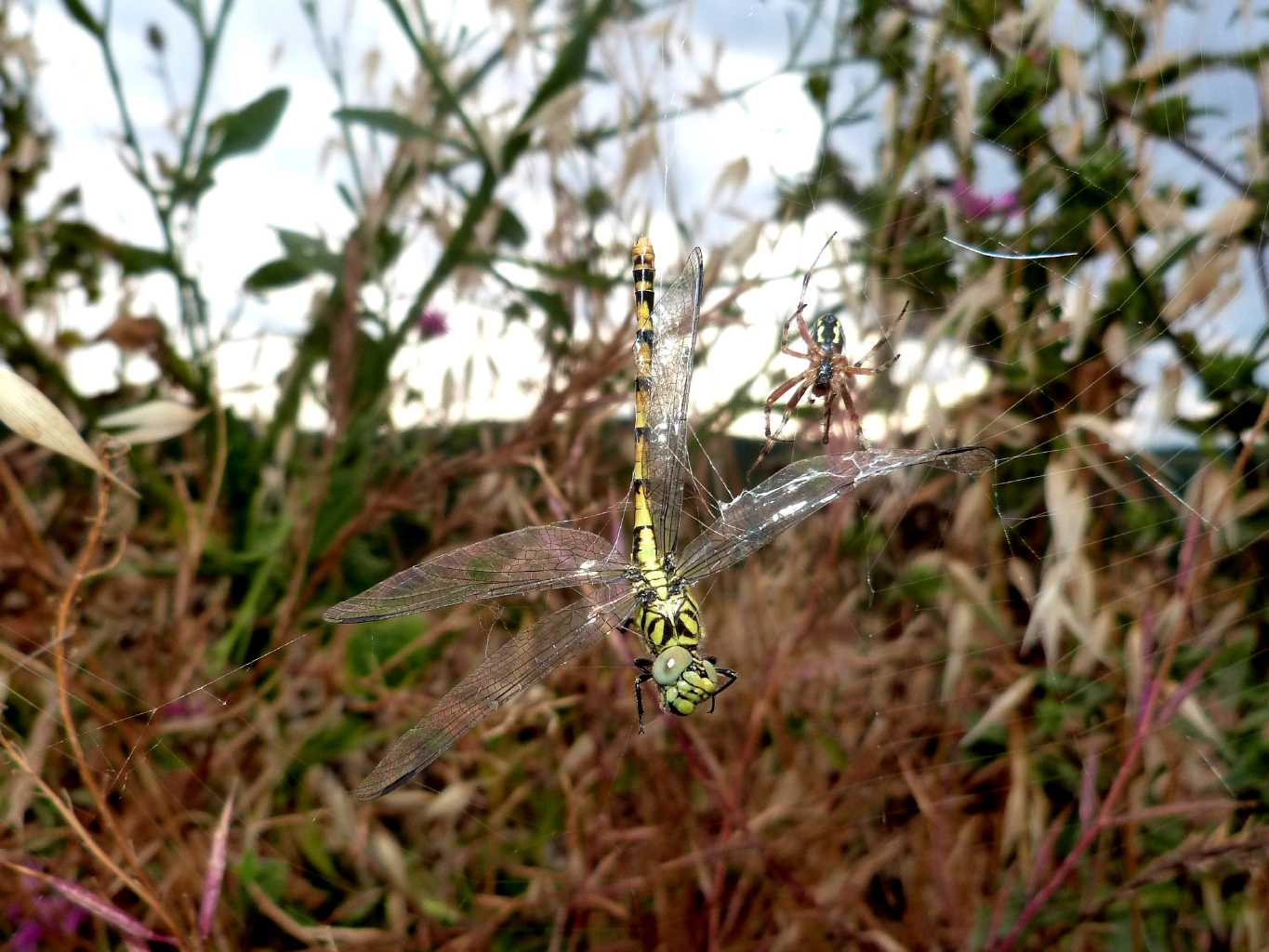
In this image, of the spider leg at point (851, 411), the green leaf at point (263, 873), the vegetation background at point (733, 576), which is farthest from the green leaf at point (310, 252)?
the spider leg at point (851, 411)

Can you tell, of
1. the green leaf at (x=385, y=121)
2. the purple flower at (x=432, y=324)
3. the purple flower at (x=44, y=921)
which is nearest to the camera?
the purple flower at (x=44, y=921)

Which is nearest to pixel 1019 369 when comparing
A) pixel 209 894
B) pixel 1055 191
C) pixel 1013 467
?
pixel 1013 467

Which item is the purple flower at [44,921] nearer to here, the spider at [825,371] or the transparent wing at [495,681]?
the transparent wing at [495,681]

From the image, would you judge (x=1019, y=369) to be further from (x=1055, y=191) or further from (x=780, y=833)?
(x=780, y=833)

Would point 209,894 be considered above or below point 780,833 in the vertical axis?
above

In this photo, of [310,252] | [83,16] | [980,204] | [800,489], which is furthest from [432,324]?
[800,489]

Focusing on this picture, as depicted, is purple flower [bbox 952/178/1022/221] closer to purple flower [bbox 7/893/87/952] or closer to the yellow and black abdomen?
the yellow and black abdomen

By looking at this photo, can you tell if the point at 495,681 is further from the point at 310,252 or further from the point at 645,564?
the point at 310,252
